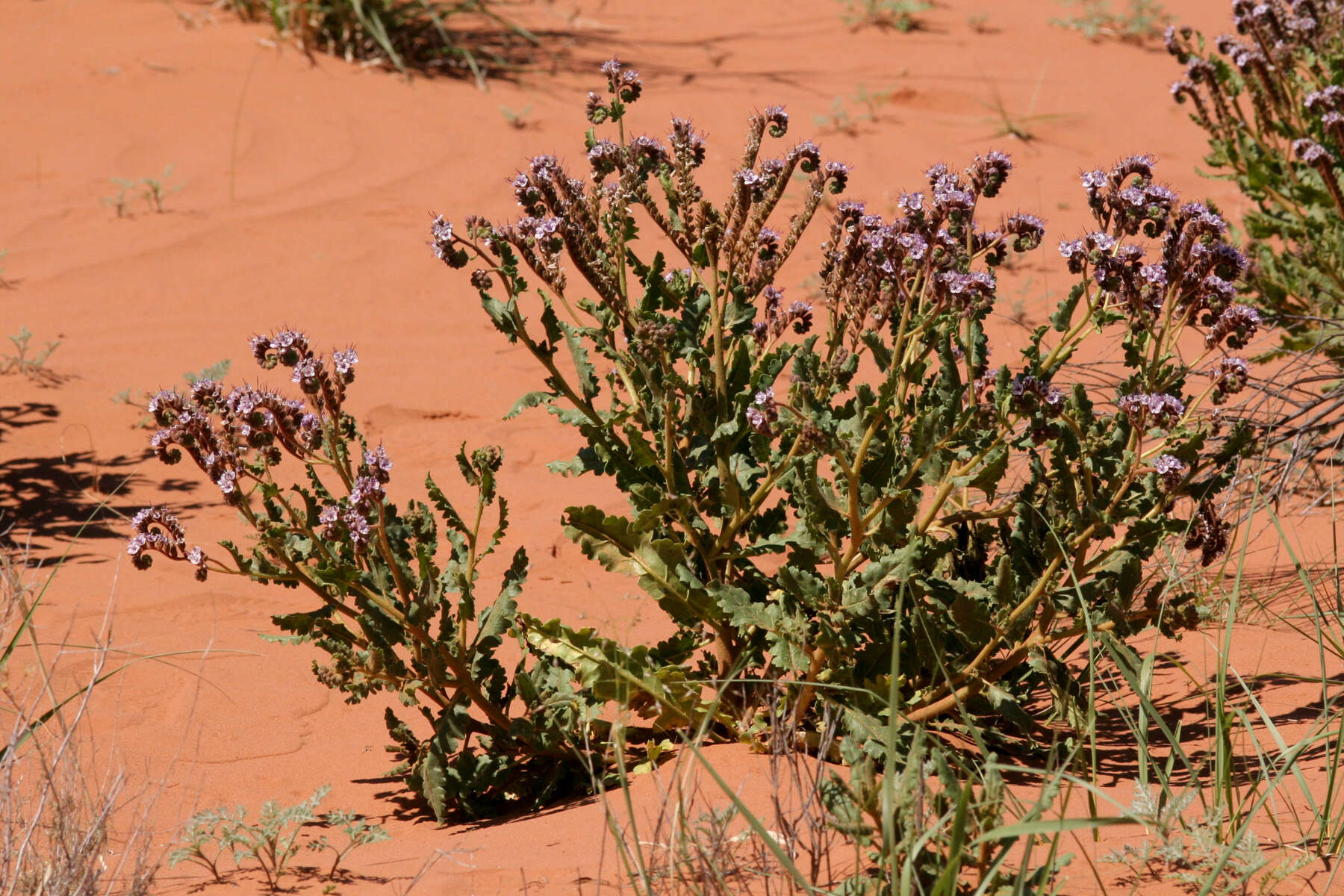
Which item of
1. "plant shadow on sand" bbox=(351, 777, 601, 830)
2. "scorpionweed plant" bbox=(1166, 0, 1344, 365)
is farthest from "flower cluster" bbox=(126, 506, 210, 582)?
"scorpionweed plant" bbox=(1166, 0, 1344, 365)

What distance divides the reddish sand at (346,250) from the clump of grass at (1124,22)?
0.21 metres

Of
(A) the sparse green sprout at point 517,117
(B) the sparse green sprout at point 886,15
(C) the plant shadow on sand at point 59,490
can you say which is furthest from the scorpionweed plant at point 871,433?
(B) the sparse green sprout at point 886,15

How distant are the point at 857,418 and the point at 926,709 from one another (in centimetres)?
67

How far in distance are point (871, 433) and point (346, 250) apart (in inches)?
197

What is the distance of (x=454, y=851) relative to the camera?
269cm

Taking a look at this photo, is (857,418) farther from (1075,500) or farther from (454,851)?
(454,851)

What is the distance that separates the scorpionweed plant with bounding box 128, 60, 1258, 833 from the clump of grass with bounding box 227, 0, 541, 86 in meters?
6.41

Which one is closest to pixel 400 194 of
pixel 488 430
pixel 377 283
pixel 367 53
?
pixel 377 283

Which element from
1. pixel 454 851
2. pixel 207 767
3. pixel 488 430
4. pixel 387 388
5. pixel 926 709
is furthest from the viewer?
pixel 387 388

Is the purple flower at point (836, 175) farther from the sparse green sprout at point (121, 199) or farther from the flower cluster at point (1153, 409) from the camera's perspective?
the sparse green sprout at point (121, 199)

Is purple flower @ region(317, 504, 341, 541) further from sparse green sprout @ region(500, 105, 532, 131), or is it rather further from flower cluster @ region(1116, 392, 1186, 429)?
Result: sparse green sprout @ region(500, 105, 532, 131)

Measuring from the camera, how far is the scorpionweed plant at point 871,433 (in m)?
2.73

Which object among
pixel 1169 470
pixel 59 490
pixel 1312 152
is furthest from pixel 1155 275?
pixel 59 490

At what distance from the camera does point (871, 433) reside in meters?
2.62
